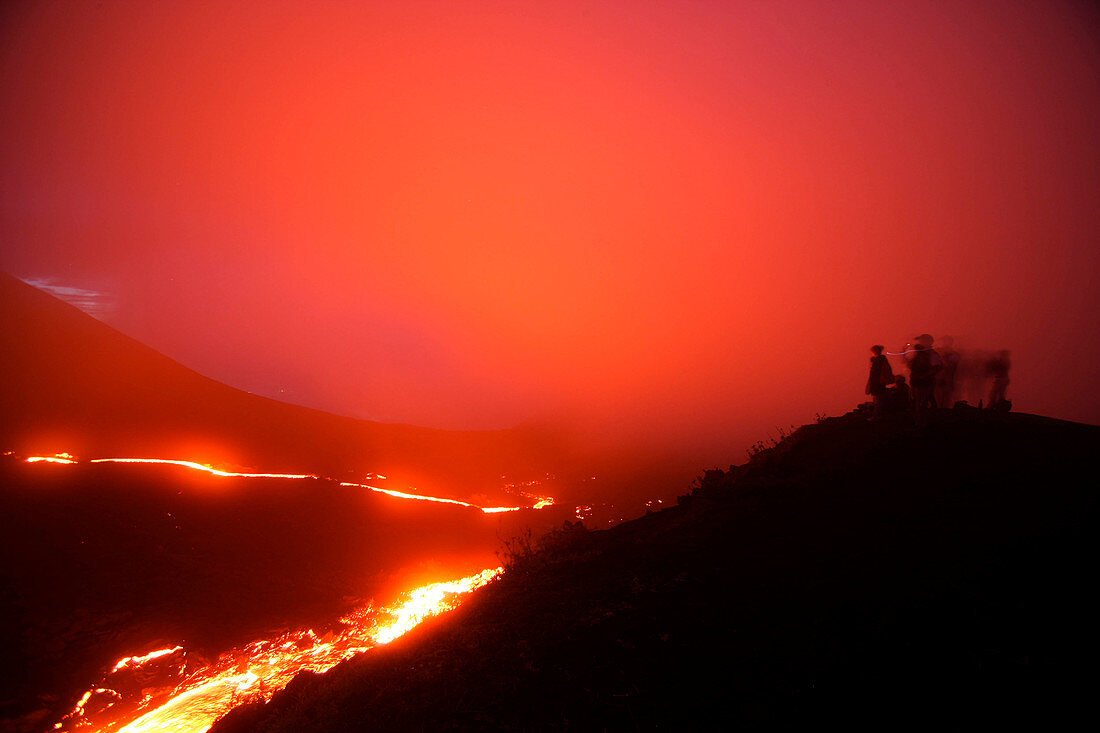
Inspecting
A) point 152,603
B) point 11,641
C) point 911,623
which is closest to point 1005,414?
point 911,623

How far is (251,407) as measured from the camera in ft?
147

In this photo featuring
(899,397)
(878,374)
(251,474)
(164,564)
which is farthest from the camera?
(251,474)

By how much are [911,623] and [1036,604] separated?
142cm

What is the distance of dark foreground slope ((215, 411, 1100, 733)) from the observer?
4.73m

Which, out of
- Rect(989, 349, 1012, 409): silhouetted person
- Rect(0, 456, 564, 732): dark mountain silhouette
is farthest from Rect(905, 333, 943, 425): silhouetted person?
Rect(0, 456, 564, 732): dark mountain silhouette

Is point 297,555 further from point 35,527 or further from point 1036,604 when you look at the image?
point 1036,604

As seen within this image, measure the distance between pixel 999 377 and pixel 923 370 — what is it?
7407mm

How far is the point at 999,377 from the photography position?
16266 mm

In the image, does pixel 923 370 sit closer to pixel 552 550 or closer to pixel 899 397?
pixel 899 397

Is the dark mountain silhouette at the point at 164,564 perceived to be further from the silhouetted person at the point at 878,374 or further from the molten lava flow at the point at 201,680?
the silhouetted person at the point at 878,374

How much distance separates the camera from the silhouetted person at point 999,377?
1609cm

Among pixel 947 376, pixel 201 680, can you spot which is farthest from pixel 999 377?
pixel 201 680

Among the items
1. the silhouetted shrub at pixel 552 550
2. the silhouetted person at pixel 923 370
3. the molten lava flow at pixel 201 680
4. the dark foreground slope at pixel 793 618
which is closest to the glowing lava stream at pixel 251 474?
the molten lava flow at pixel 201 680

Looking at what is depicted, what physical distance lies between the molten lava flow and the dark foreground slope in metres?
3.55
